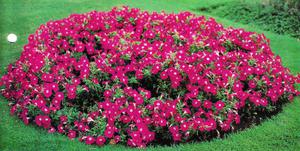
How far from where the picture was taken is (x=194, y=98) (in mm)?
4883

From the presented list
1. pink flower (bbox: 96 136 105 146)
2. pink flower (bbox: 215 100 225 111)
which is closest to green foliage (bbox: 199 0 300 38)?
pink flower (bbox: 215 100 225 111)

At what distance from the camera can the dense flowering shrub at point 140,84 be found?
456cm

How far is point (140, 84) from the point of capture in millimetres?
5141

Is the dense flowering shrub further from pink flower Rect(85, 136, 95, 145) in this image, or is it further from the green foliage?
the green foliage

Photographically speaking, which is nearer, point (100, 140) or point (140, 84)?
point (100, 140)

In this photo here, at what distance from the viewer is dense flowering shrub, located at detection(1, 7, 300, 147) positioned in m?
4.56

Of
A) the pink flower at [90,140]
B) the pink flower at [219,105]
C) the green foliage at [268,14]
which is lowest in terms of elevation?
the pink flower at [90,140]

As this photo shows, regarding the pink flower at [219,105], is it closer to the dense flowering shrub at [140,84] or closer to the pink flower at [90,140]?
the dense flowering shrub at [140,84]

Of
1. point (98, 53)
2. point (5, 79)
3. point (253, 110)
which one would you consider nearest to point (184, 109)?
point (253, 110)

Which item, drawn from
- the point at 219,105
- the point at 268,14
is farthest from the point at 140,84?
the point at 268,14

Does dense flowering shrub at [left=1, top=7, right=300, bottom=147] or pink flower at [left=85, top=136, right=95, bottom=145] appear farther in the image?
dense flowering shrub at [left=1, top=7, right=300, bottom=147]

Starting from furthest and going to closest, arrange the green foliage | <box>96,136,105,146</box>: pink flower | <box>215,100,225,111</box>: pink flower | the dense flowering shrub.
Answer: the green foliage
<box>215,100,225,111</box>: pink flower
the dense flowering shrub
<box>96,136,105,146</box>: pink flower

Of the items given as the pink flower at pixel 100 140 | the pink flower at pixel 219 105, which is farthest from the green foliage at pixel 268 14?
the pink flower at pixel 100 140

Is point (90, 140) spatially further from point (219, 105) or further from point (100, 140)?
point (219, 105)
